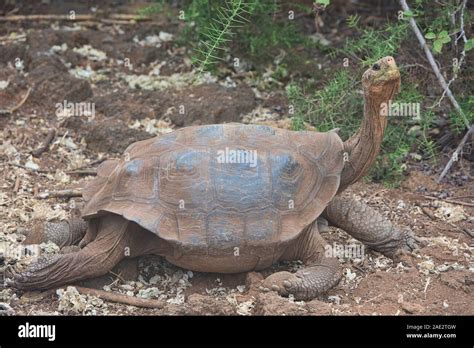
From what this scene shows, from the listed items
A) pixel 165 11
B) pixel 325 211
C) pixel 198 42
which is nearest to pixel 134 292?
pixel 325 211

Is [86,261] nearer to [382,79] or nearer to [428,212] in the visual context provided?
[382,79]

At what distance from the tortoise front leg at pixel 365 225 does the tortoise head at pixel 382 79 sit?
0.82 meters

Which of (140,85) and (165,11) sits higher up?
(165,11)

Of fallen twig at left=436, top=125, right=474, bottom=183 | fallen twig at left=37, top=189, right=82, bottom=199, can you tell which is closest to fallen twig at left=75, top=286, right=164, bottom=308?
fallen twig at left=37, top=189, right=82, bottom=199

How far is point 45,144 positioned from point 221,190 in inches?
101

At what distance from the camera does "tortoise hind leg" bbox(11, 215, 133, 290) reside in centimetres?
456

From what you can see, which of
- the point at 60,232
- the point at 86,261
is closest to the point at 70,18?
the point at 60,232

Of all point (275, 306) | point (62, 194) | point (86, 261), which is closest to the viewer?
point (275, 306)

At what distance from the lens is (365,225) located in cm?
516

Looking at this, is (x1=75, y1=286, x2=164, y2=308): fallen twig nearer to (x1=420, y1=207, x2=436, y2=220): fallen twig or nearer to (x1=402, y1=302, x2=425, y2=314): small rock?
(x1=402, y1=302, x2=425, y2=314): small rock

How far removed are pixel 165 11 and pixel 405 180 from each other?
3729mm

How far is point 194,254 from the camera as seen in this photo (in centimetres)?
466

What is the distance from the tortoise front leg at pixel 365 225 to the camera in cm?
516

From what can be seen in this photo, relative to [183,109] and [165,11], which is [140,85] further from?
[165,11]
